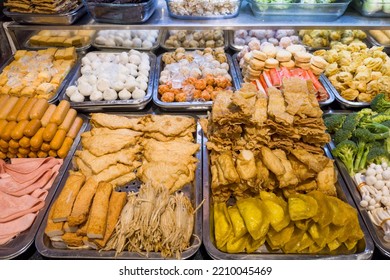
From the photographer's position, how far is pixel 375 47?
385cm

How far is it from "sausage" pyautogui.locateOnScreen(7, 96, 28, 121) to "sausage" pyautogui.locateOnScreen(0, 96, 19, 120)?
3 centimetres

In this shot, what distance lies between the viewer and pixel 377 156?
2.66 meters

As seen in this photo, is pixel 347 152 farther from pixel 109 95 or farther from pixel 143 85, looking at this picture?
pixel 109 95

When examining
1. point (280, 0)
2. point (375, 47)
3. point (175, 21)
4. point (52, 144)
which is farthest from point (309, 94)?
point (52, 144)

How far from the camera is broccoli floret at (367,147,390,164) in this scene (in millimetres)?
2660

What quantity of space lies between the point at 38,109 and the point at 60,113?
0.66 ft

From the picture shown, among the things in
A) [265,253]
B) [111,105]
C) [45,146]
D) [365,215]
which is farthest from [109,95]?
[365,215]

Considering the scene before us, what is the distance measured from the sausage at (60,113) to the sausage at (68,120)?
3cm

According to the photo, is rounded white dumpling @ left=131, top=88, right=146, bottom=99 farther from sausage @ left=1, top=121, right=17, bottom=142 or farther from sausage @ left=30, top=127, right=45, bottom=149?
sausage @ left=1, top=121, right=17, bottom=142

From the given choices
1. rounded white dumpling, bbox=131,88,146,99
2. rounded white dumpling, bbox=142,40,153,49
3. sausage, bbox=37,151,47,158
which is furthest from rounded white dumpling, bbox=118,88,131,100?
rounded white dumpling, bbox=142,40,153,49

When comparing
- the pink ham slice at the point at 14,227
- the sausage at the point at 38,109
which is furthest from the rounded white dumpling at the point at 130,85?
the pink ham slice at the point at 14,227

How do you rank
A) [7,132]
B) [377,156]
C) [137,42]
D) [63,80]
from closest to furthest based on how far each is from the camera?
[377,156]
[7,132]
[63,80]
[137,42]

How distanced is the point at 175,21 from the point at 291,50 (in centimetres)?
133
